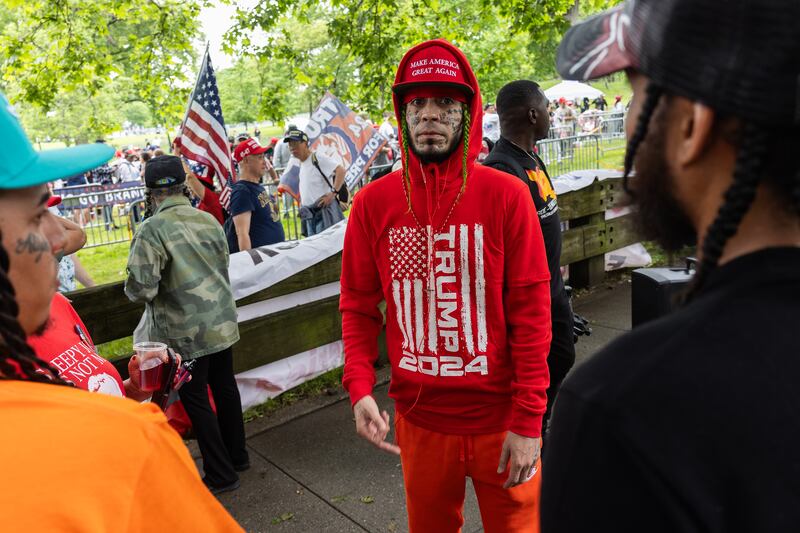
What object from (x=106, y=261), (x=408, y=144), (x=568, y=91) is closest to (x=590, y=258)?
(x=408, y=144)

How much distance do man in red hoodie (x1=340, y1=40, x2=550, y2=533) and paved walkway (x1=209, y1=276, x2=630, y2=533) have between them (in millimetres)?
1322

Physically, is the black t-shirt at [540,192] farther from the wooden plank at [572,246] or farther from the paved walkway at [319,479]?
the wooden plank at [572,246]

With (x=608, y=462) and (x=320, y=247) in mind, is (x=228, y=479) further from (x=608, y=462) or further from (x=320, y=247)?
(x=608, y=462)

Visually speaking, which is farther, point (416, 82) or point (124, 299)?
point (124, 299)

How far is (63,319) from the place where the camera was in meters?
2.44

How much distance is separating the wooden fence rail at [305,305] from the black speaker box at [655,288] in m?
0.75

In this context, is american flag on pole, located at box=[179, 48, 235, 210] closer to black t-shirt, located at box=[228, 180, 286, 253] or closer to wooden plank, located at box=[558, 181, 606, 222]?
black t-shirt, located at box=[228, 180, 286, 253]

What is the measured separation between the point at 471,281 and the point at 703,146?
1493mm

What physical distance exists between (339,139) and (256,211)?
111 inches

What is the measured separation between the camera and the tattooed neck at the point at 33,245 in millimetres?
1065

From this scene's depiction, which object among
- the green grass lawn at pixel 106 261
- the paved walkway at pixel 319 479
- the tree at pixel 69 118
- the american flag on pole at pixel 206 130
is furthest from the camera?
the tree at pixel 69 118

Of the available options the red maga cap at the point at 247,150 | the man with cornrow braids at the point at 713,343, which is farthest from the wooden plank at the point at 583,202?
the man with cornrow braids at the point at 713,343

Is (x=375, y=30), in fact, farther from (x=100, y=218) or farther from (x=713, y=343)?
(x=100, y=218)

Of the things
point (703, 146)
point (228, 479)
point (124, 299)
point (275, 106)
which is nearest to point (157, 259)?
point (124, 299)
